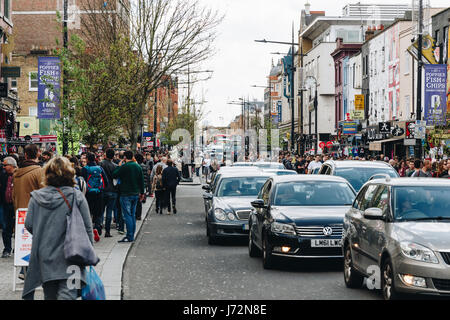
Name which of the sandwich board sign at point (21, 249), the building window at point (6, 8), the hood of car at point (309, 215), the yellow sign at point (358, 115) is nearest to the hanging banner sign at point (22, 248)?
the sandwich board sign at point (21, 249)

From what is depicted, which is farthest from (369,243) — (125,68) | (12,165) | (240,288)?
(125,68)

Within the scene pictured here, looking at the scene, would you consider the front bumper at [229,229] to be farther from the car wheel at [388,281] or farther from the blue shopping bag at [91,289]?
the blue shopping bag at [91,289]

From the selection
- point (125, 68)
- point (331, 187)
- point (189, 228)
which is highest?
point (125, 68)

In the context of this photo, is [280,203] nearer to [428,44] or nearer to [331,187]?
[331,187]

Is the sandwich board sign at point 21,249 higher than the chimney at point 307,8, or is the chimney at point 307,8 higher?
the chimney at point 307,8

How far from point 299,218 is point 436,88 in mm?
22731

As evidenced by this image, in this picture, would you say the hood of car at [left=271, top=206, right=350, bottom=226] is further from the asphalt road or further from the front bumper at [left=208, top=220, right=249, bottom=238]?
the front bumper at [left=208, top=220, right=249, bottom=238]

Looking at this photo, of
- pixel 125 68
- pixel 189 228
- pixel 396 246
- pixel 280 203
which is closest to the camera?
pixel 396 246

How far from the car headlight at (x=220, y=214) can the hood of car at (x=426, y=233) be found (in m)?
7.60

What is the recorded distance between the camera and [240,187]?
18125 millimetres

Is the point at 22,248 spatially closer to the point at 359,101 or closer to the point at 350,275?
the point at 350,275

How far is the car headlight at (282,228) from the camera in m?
12.5

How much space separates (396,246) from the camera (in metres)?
8.83
